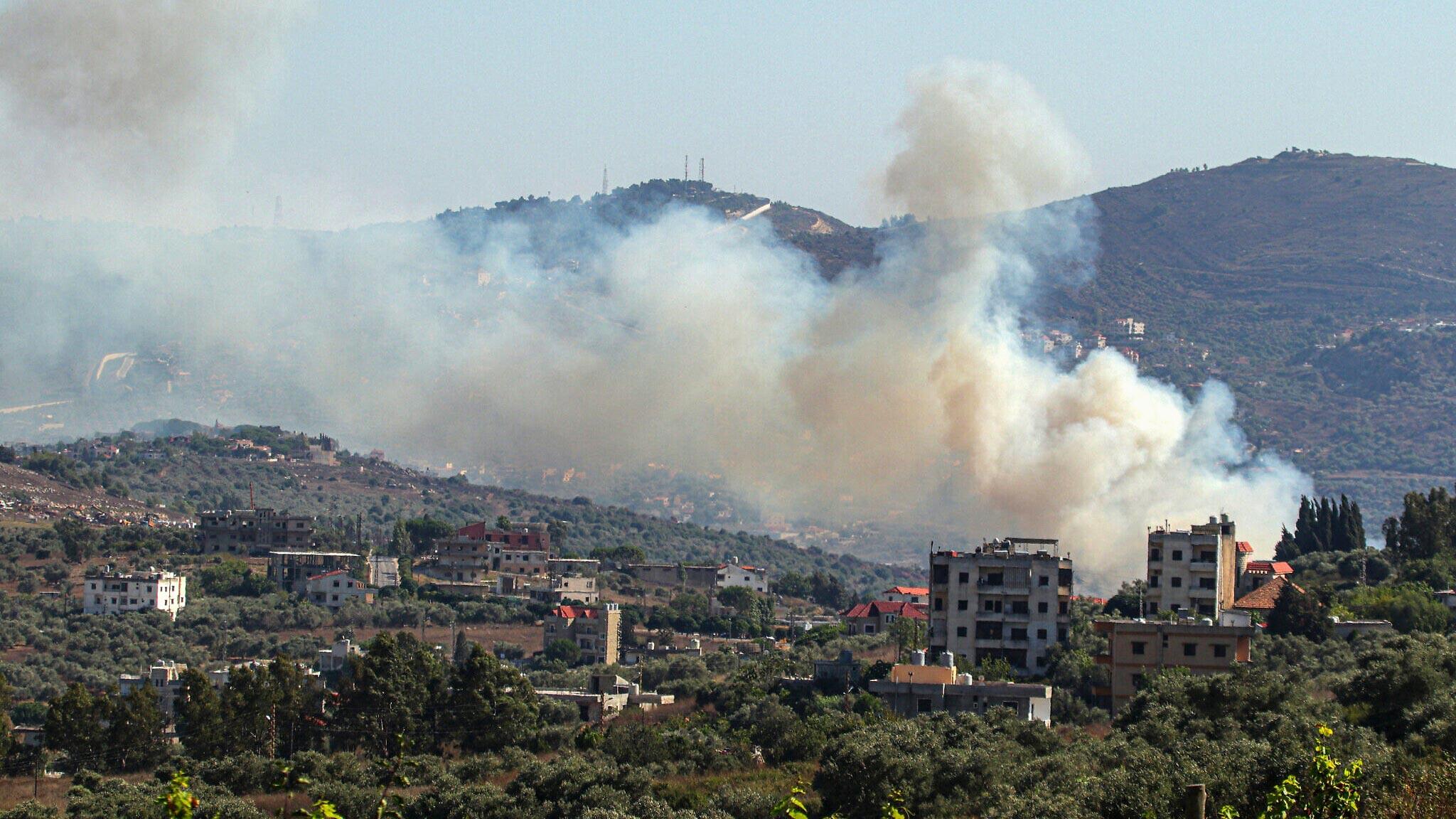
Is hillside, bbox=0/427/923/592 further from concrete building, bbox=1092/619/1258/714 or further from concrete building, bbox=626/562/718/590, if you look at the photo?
concrete building, bbox=1092/619/1258/714

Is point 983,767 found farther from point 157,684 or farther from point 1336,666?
point 157,684

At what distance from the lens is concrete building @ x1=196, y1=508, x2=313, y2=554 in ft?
411

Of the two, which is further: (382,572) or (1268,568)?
(382,572)

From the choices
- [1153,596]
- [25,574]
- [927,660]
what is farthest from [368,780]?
[25,574]

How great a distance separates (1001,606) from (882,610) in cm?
2797

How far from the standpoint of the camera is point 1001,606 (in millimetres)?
74250

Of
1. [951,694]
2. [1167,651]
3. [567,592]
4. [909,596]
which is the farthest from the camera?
[567,592]

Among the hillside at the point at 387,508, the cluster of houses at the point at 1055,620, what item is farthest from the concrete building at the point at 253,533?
the cluster of houses at the point at 1055,620

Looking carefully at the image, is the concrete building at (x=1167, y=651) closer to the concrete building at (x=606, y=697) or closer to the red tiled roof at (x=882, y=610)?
the concrete building at (x=606, y=697)

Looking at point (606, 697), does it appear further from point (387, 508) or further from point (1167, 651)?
point (387, 508)

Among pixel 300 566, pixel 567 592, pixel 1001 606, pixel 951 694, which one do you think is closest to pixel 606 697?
pixel 1001 606

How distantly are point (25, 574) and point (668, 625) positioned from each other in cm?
3433

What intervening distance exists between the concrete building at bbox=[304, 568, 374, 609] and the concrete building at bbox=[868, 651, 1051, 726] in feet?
159

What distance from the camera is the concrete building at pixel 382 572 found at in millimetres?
114375
